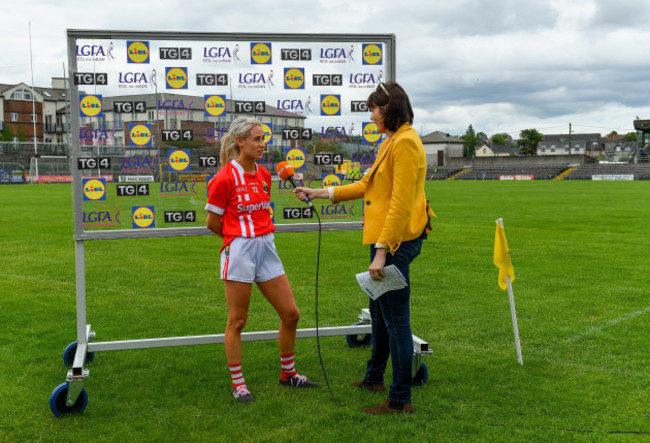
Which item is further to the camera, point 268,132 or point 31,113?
point 31,113

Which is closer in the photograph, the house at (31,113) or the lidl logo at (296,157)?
the lidl logo at (296,157)

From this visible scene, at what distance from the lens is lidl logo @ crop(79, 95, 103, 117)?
4.97 metres

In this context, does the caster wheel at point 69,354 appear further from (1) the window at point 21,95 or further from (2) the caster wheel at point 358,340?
(1) the window at point 21,95

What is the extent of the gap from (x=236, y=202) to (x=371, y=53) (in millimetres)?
2106

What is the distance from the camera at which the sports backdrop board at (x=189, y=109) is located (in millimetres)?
5012

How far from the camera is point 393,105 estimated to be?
403 centimetres

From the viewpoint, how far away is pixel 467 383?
16.0ft

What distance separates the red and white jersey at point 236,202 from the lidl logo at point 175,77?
3.68 ft

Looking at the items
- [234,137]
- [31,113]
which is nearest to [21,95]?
[31,113]

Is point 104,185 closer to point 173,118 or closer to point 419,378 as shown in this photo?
point 173,118

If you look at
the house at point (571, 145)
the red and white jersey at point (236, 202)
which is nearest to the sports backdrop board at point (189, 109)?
the red and white jersey at point (236, 202)

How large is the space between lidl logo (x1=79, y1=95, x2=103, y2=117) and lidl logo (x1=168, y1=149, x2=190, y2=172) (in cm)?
68

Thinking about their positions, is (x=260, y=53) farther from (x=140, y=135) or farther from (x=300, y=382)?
(x=300, y=382)

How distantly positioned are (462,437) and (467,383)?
1019 millimetres
